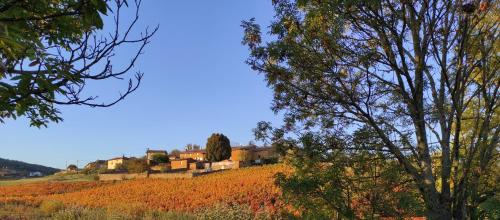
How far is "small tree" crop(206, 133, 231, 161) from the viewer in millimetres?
71875

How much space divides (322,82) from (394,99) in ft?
3.95

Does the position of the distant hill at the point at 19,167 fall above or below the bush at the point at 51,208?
above

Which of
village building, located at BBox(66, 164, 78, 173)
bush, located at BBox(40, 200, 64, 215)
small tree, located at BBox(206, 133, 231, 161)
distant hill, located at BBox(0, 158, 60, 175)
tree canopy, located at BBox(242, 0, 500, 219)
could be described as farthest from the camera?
distant hill, located at BBox(0, 158, 60, 175)

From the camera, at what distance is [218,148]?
72.2 m

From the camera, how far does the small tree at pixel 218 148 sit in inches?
2830

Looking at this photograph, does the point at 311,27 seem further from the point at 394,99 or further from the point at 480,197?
the point at 480,197

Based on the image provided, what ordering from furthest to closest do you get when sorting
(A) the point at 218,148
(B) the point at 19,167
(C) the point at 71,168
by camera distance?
(B) the point at 19,167 → (C) the point at 71,168 → (A) the point at 218,148

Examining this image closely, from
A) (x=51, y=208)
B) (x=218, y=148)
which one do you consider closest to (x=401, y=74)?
(x=51, y=208)

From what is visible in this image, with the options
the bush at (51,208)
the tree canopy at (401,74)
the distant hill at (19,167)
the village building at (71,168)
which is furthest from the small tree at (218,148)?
the distant hill at (19,167)

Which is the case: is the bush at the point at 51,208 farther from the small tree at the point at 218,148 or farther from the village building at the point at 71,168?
the village building at the point at 71,168

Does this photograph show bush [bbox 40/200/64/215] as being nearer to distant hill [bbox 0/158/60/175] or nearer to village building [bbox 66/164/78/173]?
village building [bbox 66/164/78/173]

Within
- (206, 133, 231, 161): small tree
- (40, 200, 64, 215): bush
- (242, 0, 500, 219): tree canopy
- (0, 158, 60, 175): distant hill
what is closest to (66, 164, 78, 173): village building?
(0, 158, 60, 175): distant hill

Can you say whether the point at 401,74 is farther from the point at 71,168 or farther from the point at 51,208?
the point at 71,168

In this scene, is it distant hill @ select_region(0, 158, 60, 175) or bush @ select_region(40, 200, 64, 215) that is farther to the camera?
distant hill @ select_region(0, 158, 60, 175)
